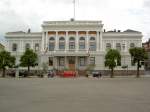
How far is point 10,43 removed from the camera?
3541 inches

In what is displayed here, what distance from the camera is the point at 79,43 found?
86438mm

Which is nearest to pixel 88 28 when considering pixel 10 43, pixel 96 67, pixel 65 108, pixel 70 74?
pixel 96 67

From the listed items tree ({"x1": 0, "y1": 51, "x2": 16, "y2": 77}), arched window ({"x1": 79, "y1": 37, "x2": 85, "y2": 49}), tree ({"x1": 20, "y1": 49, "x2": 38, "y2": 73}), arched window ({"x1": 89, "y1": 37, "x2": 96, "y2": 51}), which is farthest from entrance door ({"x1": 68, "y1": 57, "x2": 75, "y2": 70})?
tree ({"x1": 0, "y1": 51, "x2": 16, "y2": 77})

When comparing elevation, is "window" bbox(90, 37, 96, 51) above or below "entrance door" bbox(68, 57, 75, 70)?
above

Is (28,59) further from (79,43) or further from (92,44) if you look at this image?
(92,44)

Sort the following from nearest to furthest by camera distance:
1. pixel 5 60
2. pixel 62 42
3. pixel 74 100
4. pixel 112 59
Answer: pixel 74 100, pixel 112 59, pixel 5 60, pixel 62 42

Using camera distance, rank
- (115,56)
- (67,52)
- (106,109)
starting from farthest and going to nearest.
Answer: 1. (67,52)
2. (115,56)
3. (106,109)

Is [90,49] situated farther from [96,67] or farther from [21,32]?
[21,32]

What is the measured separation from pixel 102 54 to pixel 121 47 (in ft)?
21.6

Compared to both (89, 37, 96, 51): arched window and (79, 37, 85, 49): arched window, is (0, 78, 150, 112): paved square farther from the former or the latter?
(79, 37, 85, 49): arched window

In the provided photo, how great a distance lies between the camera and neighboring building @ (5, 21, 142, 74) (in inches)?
3361

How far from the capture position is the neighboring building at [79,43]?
85375 millimetres

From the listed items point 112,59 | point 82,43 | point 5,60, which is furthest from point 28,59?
point 112,59

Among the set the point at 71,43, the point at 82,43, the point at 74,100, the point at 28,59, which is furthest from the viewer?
the point at 71,43
